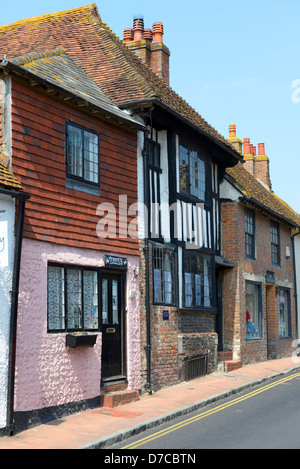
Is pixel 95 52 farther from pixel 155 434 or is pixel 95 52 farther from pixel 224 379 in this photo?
pixel 155 434

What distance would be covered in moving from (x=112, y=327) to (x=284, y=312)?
13464mm

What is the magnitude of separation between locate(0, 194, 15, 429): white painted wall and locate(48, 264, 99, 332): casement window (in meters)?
1.27

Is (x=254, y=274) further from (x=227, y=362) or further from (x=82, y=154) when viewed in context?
(x=82, y=154)

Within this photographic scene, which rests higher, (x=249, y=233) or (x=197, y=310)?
(x=249, y=233)

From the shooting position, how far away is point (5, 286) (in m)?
9.90

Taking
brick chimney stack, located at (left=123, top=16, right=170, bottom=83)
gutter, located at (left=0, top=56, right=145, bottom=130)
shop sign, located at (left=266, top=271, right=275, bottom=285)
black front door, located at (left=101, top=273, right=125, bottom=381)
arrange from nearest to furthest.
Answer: gutter, located at (left=0, top=56, right=145, bottom=130) < black front door, located at (left=101, top=273, right=125, bottom=381) < brick chimney stack, located at (left=123, top=16, right=170, bottom=83) < shop sign, located at (left=266, top=271, right=275, bottom=285)

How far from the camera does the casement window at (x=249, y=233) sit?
21.1 metres

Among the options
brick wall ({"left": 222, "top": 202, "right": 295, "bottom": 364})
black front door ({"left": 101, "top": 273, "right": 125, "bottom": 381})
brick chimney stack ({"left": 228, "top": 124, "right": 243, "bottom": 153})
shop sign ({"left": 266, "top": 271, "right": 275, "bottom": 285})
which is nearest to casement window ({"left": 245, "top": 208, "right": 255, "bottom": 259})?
brick wall ({"left": 222, "top": 202, "right": 295, "bottom": 364})

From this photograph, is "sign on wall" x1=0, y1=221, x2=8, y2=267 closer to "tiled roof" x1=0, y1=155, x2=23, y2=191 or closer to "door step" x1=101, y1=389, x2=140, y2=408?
"tiled roof" x1=0, y1=155, x2=23, y2=191

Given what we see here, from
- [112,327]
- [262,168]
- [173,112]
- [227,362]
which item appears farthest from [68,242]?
[262,168]

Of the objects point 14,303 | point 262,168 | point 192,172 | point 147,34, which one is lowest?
point 14,303

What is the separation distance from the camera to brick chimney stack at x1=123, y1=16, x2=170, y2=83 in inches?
758

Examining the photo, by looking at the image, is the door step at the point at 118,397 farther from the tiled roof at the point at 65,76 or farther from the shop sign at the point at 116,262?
the tiled roof at the point at 65,76
